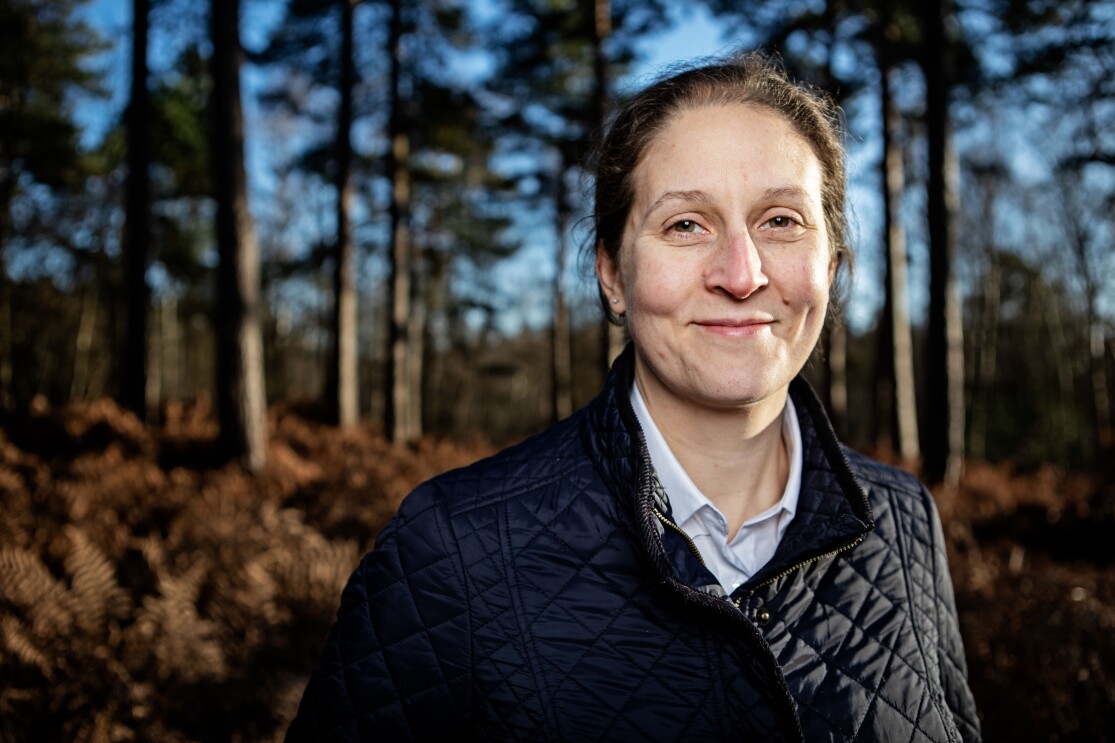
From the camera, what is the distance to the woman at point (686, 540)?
1.41m

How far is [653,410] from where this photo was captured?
1.73 meters

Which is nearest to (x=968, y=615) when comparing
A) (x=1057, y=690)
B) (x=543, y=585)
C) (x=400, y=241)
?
(x=1057, y=690)

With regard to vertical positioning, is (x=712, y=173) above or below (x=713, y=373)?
above

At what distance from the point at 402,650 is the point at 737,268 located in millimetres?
1030

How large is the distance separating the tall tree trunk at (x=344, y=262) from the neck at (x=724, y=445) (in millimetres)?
13077

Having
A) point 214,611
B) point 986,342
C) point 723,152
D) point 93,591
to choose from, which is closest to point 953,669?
point 723,152

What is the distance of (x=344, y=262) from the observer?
1412 centimetres

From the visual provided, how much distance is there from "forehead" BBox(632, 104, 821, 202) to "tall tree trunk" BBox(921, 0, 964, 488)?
376 inches

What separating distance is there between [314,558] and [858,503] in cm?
390

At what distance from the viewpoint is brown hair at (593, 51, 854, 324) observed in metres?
1.67

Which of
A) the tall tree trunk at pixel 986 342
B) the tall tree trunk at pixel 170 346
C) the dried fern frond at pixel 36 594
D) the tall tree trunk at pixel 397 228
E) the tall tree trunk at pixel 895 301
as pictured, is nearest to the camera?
the dried fern frond at pixel 36 594

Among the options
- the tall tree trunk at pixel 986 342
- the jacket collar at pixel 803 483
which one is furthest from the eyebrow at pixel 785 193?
the tall tree trunk at pixel 986 342

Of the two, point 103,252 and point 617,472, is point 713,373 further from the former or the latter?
point 103,252

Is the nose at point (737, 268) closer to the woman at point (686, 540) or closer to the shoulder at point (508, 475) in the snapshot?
the woman at point (686, 540)
